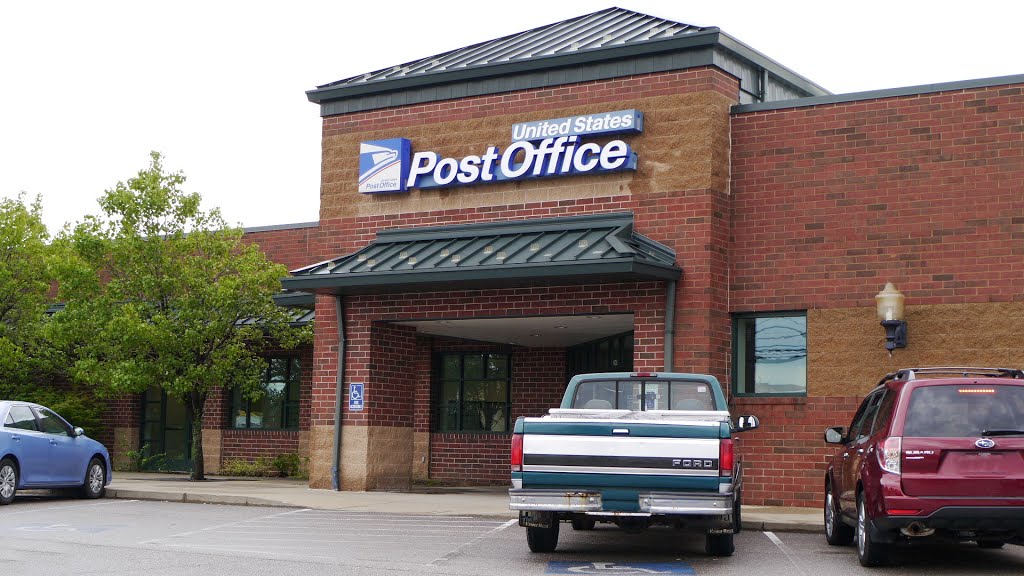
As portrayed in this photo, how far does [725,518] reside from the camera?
1194cm

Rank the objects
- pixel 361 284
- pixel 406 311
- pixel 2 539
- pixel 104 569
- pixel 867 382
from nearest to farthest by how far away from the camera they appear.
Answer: pixel 104 569
pixel 2 539
pixel 867 382
pixel 361 284
pixel 406 311

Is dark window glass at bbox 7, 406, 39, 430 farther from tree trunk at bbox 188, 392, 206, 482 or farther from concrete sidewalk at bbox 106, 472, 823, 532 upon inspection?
tree trunk at bbox 188, 392, 206, 482

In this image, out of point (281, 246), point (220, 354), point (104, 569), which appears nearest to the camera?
point (104, 569)

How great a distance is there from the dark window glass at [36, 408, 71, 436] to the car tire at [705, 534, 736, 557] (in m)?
11.5

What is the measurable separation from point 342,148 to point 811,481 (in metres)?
9.80

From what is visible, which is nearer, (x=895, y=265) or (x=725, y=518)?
(x=725, y=518)

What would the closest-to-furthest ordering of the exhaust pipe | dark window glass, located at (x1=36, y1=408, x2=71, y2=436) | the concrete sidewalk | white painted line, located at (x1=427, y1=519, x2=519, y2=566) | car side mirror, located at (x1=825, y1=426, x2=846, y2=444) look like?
the exhaust pipe, white painted line, located at (x1=427, y1=519, x2=519, y2=566), car side mirror, located at (x1=825, y1=426, x2=846, y2=444), the concrete sidewalk, dark window glass, located at (x1=36, y1=408, x2=71, y2=436)

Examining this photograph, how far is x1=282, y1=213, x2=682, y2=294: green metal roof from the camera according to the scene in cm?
1802

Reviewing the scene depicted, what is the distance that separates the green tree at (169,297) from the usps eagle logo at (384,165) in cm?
358

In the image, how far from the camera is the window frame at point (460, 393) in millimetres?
25828

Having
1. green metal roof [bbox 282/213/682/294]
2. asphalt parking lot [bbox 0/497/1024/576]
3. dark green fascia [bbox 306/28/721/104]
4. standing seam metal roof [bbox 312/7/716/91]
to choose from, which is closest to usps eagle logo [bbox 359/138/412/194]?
green metal roof [bbox 282/213/682/294]

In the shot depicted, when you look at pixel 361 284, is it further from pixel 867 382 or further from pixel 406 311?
pixel 867 382

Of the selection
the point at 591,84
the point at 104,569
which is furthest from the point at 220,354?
the point at 104,569

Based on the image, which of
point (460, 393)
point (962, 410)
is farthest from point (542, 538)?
point (460, 393)
